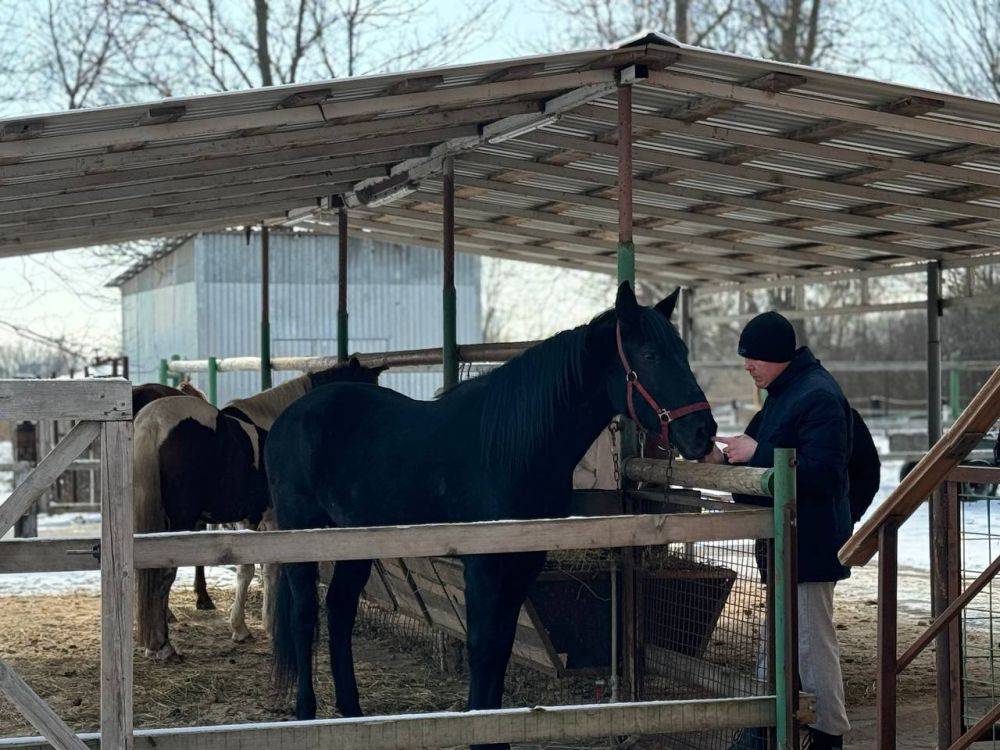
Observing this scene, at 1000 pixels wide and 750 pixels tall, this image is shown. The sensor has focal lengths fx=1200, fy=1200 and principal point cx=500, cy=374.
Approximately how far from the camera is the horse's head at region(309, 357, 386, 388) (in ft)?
23.5

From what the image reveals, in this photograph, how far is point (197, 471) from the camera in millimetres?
7281

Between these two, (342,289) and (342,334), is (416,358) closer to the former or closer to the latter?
(342,334)

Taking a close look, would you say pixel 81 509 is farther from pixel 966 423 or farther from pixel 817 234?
pixel 966 423

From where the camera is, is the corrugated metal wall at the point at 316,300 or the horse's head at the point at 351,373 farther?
the corrugated metal wall at the point at 316,300

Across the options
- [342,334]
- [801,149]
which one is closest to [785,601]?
[801,149]

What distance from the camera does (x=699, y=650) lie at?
5.22m

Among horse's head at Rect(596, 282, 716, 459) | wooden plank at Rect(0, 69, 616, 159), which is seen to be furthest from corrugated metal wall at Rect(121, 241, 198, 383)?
horse's head at Rect(596, 282, 716, 459)

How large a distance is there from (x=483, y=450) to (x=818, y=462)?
1.35 m

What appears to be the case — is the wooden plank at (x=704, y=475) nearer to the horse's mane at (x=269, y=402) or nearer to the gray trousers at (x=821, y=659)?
the gray trousers at (x=821, y=659)

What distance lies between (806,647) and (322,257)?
19.3 meters

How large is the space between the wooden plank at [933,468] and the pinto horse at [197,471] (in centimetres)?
422

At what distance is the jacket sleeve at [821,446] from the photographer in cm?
398

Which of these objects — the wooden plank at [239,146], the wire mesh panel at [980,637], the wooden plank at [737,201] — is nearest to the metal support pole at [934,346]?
the wooden plank at [737,201]

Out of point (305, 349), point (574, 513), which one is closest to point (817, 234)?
point (574, 513)
